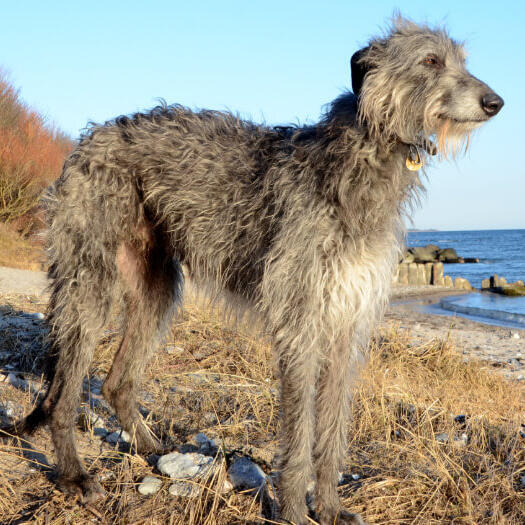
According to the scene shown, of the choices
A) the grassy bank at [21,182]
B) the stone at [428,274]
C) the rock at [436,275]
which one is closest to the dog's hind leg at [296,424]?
the grassy bank at [21,182]

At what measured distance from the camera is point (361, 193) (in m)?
3.15

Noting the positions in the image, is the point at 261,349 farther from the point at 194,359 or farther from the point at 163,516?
the point at 163,516

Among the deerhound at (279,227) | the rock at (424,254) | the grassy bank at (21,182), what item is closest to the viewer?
the deerhound at (279,227)

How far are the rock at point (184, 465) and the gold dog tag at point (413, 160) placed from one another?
214 centimetres

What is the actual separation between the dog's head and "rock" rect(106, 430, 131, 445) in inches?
107

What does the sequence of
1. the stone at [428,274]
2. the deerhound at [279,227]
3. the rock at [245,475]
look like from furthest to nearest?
1. the stone at [428,274]
2. the rock at [245,475]
3. the deerhound at [279,227]

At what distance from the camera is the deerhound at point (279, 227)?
3111 mm

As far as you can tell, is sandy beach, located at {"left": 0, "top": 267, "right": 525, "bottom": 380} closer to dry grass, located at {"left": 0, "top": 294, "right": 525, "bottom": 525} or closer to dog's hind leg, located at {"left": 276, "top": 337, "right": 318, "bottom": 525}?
dry grass, located at {"left": 0, "top": 294, "right": 525, "bottom": 525}

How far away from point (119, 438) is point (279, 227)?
6.55ft

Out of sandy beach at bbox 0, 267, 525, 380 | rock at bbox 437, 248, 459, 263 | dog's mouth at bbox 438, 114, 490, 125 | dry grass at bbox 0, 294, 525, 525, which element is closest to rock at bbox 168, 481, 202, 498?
dry grass at bbox 0, 294, 525, 525

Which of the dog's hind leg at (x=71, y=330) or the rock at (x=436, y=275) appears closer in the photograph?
the dog's hind leg at (x=71, y=330)

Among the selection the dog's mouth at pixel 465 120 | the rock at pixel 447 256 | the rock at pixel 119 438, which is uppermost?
the dog's mouth at pixel 465 120

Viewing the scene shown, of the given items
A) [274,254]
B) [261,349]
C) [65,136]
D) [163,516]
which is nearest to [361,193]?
[274,254]

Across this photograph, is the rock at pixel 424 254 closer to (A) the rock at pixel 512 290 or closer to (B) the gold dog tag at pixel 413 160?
(A) the rock at pixel 512 290
